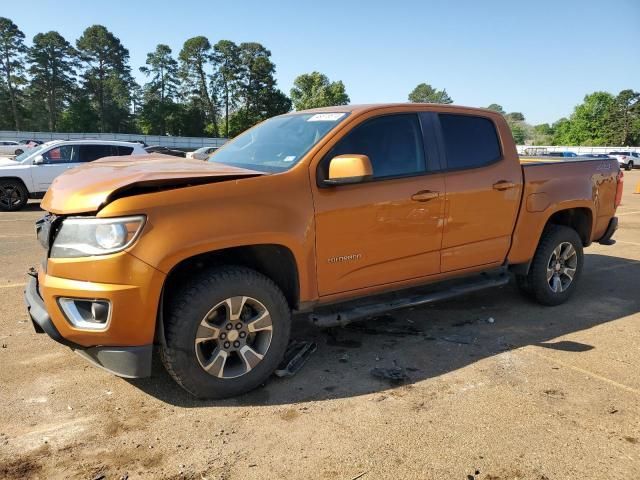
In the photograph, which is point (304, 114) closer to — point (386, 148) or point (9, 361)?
point (386, 148)

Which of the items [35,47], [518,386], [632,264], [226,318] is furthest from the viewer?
[35,47]

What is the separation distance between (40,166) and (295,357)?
11164mm

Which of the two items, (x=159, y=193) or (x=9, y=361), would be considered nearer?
(x=159, y=193)

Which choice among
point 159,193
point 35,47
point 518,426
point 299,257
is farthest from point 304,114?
point 35,47

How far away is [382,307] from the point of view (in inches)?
149

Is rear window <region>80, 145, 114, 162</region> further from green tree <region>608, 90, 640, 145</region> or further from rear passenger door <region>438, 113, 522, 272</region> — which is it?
green tree <region>608, 90, 640, 145</region>

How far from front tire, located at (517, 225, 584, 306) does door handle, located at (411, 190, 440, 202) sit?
67.9 inches

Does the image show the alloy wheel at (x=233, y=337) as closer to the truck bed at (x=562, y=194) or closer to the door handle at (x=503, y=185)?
the door handle at (x=503, y=185)

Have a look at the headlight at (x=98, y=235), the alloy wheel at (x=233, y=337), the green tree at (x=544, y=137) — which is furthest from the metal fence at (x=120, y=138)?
the green tree at (x=544, y=137)

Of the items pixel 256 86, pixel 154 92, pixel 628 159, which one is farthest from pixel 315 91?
pixel 628 159

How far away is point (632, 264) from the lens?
7.21 metres

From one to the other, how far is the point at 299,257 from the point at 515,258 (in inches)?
97.4

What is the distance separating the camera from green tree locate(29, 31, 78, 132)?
236ft

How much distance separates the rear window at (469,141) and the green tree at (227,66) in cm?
7812
